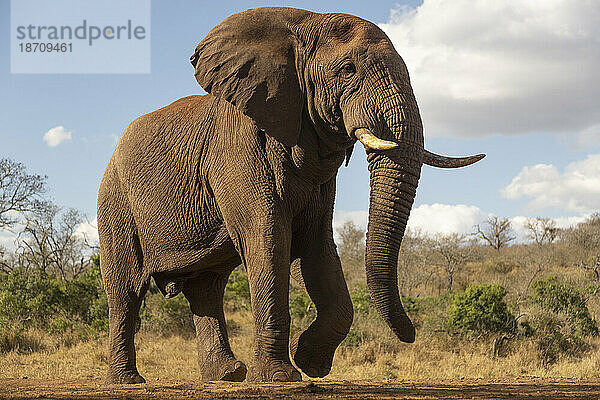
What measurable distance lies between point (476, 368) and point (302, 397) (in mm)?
9199

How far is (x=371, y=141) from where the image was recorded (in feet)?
19.5

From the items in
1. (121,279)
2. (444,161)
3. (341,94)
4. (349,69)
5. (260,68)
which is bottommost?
(121,279)

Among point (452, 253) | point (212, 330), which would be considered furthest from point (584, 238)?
point (212, 330)

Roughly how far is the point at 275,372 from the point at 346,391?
64 centimetres

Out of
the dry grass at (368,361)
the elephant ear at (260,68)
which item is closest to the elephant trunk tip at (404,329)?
the elephant ear at (260,68)

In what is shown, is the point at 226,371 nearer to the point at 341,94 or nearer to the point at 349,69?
the point at 341,94

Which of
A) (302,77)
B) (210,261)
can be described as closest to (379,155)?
(302,77)

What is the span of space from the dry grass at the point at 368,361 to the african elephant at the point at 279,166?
19.2ft

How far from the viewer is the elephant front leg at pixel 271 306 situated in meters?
6.65

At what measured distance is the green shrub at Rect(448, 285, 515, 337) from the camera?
16016 millimetres

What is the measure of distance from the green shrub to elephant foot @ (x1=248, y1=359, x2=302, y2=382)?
1008 centimetres

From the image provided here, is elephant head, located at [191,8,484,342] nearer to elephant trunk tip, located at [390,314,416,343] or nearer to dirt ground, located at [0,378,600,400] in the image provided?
elephant trunk tip, located at [390,314,416,343]

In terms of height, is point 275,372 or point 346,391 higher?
point 275,372

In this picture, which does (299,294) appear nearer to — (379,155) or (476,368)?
(476,368)
